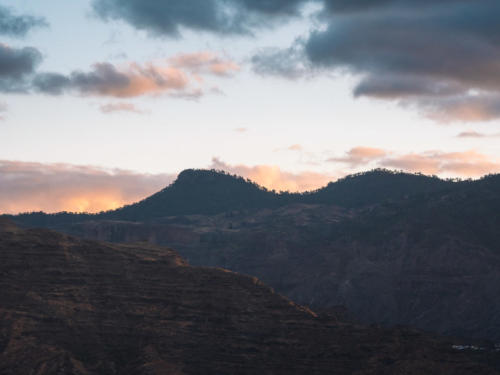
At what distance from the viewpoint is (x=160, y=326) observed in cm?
16862

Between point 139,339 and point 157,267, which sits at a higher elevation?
point 157,267

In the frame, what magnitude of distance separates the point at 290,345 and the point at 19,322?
140 feet

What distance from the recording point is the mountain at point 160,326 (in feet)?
510

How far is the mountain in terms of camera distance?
155 m

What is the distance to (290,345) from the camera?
162 metres

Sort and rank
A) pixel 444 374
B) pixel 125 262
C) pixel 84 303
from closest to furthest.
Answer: pixel 444 374 → pixel 84 303 → pixel 125 262

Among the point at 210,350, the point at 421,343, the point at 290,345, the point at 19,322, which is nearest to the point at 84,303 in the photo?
the point at 19,322

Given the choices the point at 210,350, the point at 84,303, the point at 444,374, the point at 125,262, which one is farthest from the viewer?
the point at 125,262

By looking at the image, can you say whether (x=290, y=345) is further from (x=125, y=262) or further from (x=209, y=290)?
(x=125, y=262)

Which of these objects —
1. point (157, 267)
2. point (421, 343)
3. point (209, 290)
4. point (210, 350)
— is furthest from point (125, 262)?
point (421, 343)

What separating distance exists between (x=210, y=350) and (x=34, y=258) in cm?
3986

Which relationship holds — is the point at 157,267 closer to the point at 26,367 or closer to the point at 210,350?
the point at 210,350

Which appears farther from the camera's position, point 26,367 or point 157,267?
point 157,267

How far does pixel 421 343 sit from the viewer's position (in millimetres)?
165500
